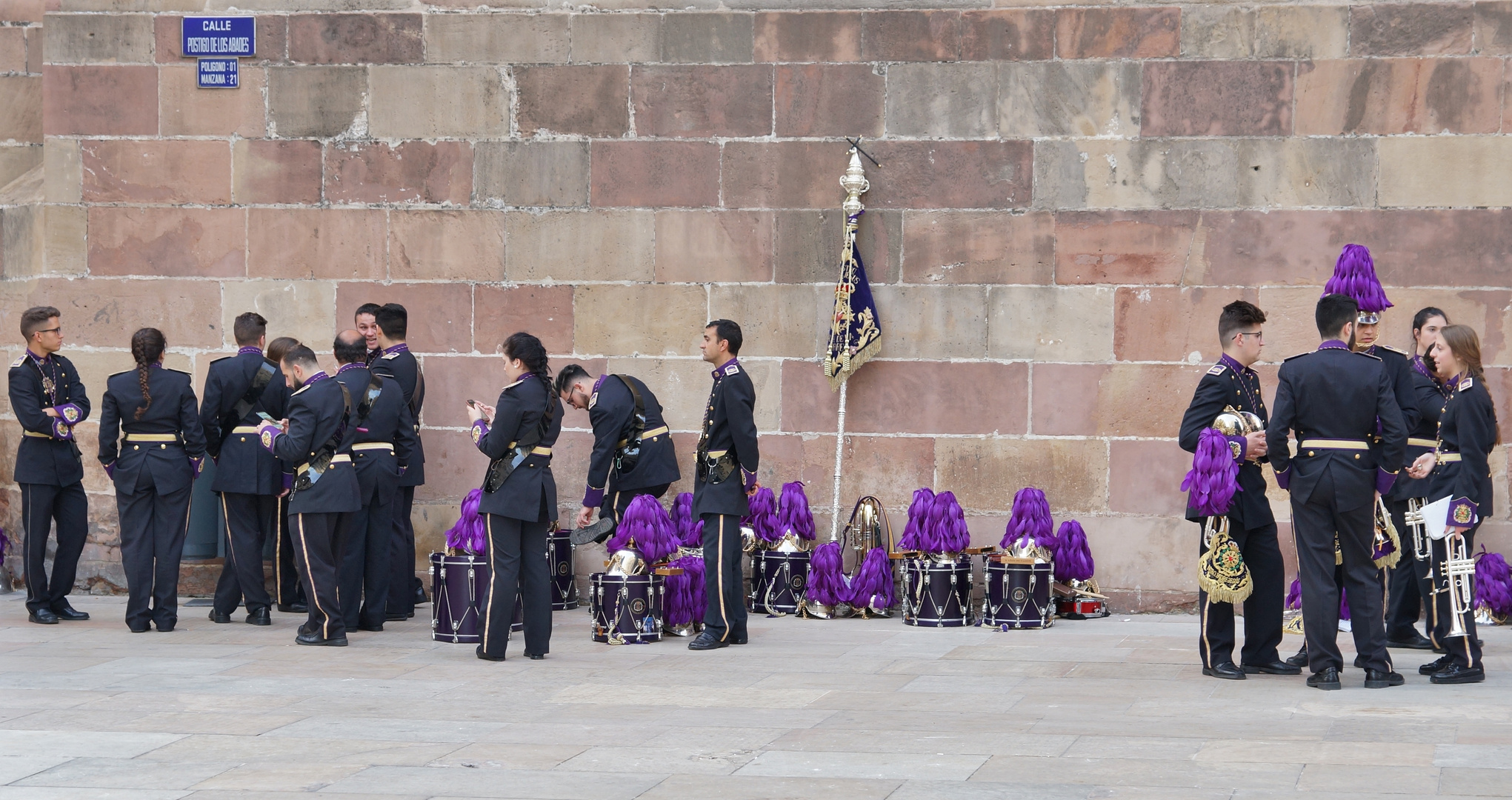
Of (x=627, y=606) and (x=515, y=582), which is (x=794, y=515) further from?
(x=515, y=582)

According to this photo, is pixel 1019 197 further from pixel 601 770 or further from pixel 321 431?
pixel 601 770

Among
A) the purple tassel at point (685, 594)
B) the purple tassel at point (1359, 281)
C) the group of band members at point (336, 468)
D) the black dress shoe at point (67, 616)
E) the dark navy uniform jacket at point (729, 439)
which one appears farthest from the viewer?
the black dress shoe at point (67, 616)

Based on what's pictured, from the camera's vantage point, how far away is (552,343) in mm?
11461

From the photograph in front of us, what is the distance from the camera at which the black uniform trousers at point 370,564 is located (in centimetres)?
1003

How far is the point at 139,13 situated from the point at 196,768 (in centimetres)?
720

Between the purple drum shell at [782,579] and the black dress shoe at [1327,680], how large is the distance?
3.72 meters

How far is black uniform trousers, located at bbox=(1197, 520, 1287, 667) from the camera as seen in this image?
27.0 feet

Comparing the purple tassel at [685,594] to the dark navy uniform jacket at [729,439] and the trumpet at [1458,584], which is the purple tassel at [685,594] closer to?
the dark navy uniform jacket at [729,439]

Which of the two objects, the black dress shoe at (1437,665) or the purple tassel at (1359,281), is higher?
the purple tassel at (1359,281)

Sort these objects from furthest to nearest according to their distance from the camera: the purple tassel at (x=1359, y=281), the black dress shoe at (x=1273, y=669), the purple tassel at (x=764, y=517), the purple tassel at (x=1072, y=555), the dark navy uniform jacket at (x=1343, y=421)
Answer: the purple tassel at (x=764, y=517) < the purple tassel at (x=1072, y=555) < the purple tassel at (x=1359, y=281) < the black dress shoe at (x=1273, y=669) < the dark navy uniform jacket at (x=1343, y=421)

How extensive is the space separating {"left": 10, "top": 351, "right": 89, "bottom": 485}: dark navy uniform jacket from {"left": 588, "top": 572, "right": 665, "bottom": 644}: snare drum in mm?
3437

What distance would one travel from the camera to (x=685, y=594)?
9766mm

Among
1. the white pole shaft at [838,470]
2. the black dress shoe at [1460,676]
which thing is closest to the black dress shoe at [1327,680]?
the black dress shoe at [1460,676]

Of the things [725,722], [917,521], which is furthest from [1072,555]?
[725,722]
